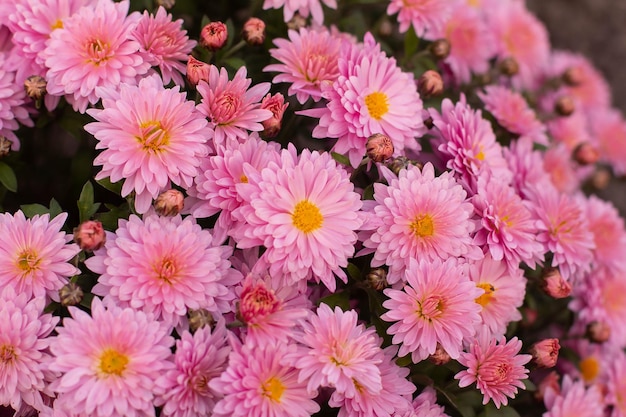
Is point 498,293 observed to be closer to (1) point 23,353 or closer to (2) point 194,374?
(2) point 194,374

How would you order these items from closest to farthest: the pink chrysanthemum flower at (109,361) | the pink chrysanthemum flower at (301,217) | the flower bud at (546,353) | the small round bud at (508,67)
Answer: the pink chrysanthemum flower at (109,361)
the pink chrysanthemum flower at (301,217)
the flower bud at (546,353)
the small round bud at (508,67)

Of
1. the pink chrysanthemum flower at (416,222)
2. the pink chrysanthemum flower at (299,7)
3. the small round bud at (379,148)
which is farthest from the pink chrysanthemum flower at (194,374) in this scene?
the pink chrysanthemum flower at (299,7)

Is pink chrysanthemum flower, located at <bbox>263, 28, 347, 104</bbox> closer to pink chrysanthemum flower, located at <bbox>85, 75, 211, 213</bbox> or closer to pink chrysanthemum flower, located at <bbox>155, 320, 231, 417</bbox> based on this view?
pink chrysanthemum flower, located at <bbox>85, 75, 211, 213</bbox>

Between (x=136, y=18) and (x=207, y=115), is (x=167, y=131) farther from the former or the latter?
(x=136, y=18)

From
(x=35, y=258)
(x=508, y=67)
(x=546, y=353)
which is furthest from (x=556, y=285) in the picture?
(x=35, y=258)

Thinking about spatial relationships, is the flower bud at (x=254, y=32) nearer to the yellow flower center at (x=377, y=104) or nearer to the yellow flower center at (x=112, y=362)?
the yellow flower center at (x=377, y=104)

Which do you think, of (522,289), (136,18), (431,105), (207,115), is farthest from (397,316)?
(136,18)
